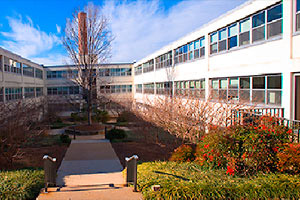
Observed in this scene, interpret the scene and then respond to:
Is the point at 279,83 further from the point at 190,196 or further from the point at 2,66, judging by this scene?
the point at 2,66

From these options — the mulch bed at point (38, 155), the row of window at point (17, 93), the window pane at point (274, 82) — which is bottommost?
the mulch bed at point (38, 155)

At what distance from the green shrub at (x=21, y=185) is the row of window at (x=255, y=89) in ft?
26.8

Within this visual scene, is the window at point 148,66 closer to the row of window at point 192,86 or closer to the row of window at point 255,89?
the row of window at point 192,86

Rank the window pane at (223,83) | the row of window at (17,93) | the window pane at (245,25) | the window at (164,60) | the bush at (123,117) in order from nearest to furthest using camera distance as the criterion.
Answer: the window pane at (245,25)
the window pane at (223,83)
the row of window at (17,93)
the window at (164,60)
the bush at (123,117)

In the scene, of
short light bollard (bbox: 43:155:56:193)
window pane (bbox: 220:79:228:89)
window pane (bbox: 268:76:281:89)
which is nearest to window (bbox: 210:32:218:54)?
window pane (bbox: 220:79:228:89)

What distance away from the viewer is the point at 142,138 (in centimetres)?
1697

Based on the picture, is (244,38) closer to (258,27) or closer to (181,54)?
(258,27)

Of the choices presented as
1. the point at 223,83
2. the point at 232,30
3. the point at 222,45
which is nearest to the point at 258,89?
the point at 223,83

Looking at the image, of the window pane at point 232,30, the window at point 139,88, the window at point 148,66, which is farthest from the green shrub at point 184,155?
the window at point 139,88

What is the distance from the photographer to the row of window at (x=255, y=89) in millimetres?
11482

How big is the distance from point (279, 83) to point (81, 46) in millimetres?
16248

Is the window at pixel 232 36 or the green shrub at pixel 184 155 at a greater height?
the window at pixel 232 36

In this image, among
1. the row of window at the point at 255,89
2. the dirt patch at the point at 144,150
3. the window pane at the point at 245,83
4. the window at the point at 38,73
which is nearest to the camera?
the row of window at the point at 255,89

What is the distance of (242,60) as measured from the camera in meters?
13.6
